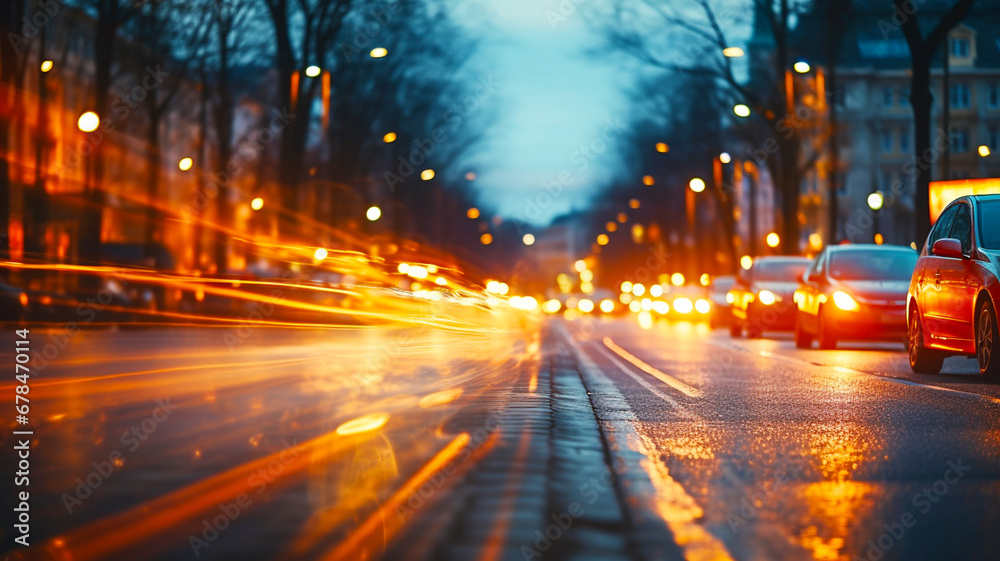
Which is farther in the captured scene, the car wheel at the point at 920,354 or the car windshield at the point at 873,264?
the car windshield at the point at 873,264

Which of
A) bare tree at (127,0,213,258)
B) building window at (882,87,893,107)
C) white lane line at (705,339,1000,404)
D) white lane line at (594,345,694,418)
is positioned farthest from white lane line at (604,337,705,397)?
building window at (882,87,893,107)

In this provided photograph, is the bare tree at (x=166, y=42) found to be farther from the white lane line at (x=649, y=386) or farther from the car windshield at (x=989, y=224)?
the car windshield at (x=989, y=224)

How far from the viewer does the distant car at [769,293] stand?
2775 cm

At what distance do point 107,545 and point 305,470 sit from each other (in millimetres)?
2046

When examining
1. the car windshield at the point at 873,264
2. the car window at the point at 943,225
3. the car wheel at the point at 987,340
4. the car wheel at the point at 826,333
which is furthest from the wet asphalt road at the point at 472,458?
the car windshield at the point at 873,264

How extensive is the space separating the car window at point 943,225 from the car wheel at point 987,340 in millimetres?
1653

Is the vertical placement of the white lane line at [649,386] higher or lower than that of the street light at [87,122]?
lower

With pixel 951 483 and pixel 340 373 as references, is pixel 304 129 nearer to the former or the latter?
pixel 340 373

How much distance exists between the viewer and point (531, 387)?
13.7 meters

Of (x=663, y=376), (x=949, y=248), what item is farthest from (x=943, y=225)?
(x=663, y=376)

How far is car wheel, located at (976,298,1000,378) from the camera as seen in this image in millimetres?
12203

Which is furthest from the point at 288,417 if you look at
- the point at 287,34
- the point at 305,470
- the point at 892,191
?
the point at 892,191

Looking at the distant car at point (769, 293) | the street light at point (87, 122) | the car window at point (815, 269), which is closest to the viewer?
the car window at point (815, 269)

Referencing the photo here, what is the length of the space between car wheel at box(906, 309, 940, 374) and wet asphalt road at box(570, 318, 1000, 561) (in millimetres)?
259
